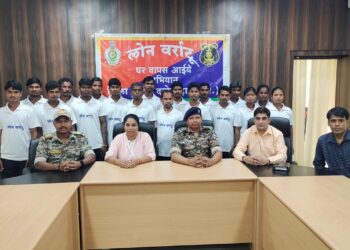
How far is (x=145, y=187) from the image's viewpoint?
2094mm

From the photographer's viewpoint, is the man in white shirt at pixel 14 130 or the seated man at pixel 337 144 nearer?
the seated man at pixel 337 144

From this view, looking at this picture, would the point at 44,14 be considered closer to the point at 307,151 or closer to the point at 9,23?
the point at 9,23

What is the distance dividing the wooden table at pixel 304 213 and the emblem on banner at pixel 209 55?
2.42 m

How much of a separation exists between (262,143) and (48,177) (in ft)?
6.04

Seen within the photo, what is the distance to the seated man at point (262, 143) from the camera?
8.55 feet

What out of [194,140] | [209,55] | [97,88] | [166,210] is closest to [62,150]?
[166,210]

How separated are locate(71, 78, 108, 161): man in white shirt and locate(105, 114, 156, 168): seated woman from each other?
0.82 metres

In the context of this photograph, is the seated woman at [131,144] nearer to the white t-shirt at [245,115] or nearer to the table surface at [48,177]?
the table surface at [48,177]

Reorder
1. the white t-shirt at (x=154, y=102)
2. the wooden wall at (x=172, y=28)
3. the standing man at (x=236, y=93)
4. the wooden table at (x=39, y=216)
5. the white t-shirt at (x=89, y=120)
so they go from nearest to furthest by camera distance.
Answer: the wooden table at (x=39, y=216)
the white t-shirt at (x=89, y=120)
the white t-shirt at (x=154, y=102)
the standing man at (x=236, y=93)
the wooden wall at (x=172, y=28)

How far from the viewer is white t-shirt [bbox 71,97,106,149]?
11.3 feet

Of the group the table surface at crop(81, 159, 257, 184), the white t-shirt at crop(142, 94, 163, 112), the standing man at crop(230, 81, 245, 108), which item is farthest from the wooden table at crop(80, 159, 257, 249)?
the standing man at crop(230, 81, 245, 108)

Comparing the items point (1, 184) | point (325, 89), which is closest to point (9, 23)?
point (1, 184)

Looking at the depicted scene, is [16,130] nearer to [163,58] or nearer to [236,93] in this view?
[163,58]

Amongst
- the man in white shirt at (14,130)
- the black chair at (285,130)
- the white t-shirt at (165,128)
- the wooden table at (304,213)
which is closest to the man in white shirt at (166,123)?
the white t-shirt at (165,128)
